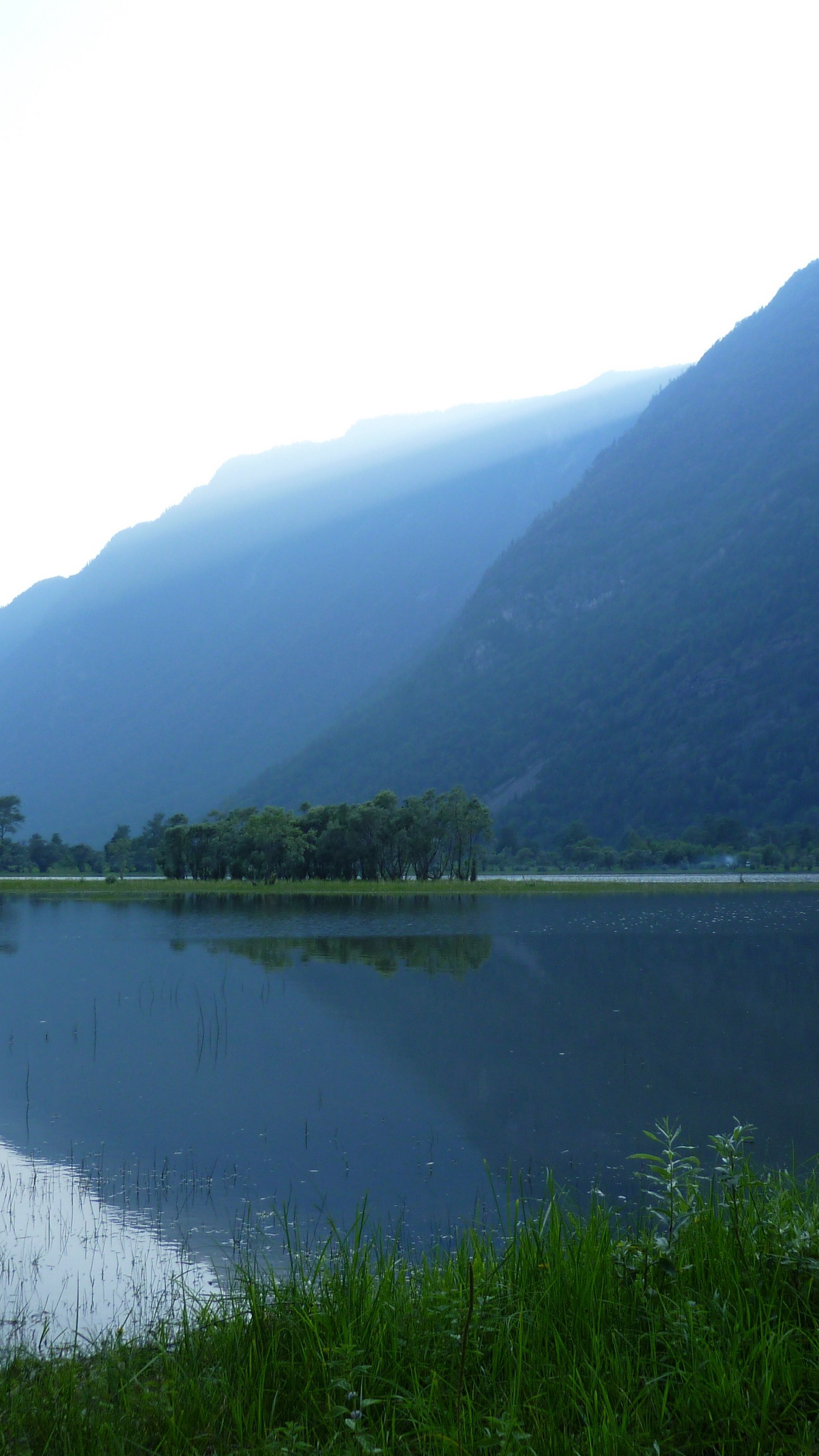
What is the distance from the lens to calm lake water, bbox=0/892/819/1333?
12.6m

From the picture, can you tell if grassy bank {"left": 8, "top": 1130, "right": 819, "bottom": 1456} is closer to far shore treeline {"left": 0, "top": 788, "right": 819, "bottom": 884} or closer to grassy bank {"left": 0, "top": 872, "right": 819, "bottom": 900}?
grassy bank {"left": 0, "top": 872, "right": 819, "bottom": 900}

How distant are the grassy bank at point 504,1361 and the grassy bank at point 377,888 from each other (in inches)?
2636

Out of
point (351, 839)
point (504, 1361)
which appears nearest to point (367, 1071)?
point (504, 1361)

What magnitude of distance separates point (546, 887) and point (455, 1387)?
258 feet

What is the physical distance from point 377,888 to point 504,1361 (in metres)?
74.9

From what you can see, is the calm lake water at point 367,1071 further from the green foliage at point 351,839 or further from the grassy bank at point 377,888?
the green foliage at point 351,839

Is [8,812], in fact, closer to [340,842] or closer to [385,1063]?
[340,842]

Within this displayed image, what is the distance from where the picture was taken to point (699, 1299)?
251 inches

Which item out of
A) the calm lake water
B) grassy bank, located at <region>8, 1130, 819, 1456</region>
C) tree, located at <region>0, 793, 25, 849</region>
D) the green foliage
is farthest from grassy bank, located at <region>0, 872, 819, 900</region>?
grassy bank, located at <region>8, 1130, 819, 1456</region>

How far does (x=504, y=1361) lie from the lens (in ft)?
19.5

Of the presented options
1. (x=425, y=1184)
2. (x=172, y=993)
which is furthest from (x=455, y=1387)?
(x=172, y=993)

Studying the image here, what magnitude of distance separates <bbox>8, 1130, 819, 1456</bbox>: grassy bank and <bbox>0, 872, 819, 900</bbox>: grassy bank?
6695cm

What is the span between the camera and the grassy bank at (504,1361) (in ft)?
17.1

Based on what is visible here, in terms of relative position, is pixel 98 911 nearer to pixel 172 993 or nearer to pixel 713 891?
pixel 172 993
